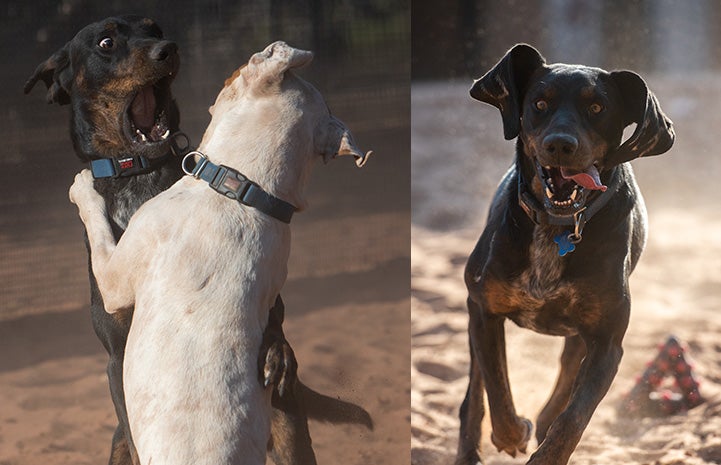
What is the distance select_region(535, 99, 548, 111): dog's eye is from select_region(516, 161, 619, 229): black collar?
22cm

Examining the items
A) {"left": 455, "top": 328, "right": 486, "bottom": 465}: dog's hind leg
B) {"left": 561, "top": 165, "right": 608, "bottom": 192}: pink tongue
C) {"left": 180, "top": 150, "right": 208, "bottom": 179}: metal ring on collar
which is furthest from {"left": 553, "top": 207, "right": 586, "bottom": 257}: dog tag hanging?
{"left": 180, "top": 150, "right": 208, "bottom": 179}: metal ring on collar

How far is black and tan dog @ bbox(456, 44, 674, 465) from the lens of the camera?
331 cm

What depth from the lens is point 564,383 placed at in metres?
4.14

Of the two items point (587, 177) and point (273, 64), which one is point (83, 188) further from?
point (587, 177)

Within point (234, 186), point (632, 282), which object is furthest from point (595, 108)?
point (632, 282)

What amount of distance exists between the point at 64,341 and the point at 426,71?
11.3ft

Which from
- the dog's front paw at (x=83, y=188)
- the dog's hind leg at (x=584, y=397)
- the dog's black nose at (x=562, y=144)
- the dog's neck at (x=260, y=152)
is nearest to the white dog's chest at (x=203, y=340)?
the dog's neck at (x=260, y=152)

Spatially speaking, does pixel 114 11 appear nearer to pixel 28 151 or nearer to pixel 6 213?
pixel 28 151

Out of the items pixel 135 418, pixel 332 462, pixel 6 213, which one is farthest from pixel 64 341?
pixel 135 418

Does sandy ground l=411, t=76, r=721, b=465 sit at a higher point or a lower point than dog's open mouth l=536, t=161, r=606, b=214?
lower

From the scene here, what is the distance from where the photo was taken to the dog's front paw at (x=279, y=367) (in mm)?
2922

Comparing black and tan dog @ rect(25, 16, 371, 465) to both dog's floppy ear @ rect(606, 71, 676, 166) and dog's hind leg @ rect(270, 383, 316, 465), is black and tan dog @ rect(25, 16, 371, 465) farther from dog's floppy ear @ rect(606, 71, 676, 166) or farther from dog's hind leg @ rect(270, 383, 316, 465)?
dog's floppy ear @ rect(606, 71, 676, 166)

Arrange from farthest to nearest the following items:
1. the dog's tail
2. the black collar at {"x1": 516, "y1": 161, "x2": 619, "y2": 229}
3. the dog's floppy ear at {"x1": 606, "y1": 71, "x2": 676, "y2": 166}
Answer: the dog's tail
the black collar at {"x1": 516, "y1": 161, "x2": 619, "y2": 229}
the dog's floppy ear at {"x1": 606, "y1": 71, "x2": 676, "y2": 166}

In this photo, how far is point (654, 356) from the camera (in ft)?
16.5
